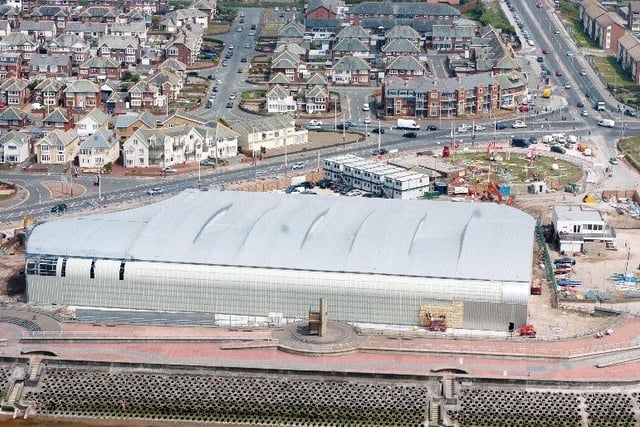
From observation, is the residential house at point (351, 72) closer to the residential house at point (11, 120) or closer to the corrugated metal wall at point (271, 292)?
the residential house at point (11, 120)

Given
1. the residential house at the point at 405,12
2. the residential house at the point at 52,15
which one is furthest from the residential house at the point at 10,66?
the residential house at the point at 405,12

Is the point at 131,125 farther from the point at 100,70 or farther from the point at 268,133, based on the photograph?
the point at 100,70

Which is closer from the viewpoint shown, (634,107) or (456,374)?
(456,374)

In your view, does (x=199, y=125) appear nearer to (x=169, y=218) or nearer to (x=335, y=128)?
(x=335, y=128)

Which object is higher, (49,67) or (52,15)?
(52,15)

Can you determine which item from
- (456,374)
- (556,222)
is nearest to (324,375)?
(456,374)

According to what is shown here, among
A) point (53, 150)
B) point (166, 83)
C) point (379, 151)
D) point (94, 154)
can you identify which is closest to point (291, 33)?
point (166, 83)

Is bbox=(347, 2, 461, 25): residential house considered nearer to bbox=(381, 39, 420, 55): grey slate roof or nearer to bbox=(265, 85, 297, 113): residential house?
bbox=(381, 39, 420, 55): grey slate roof
